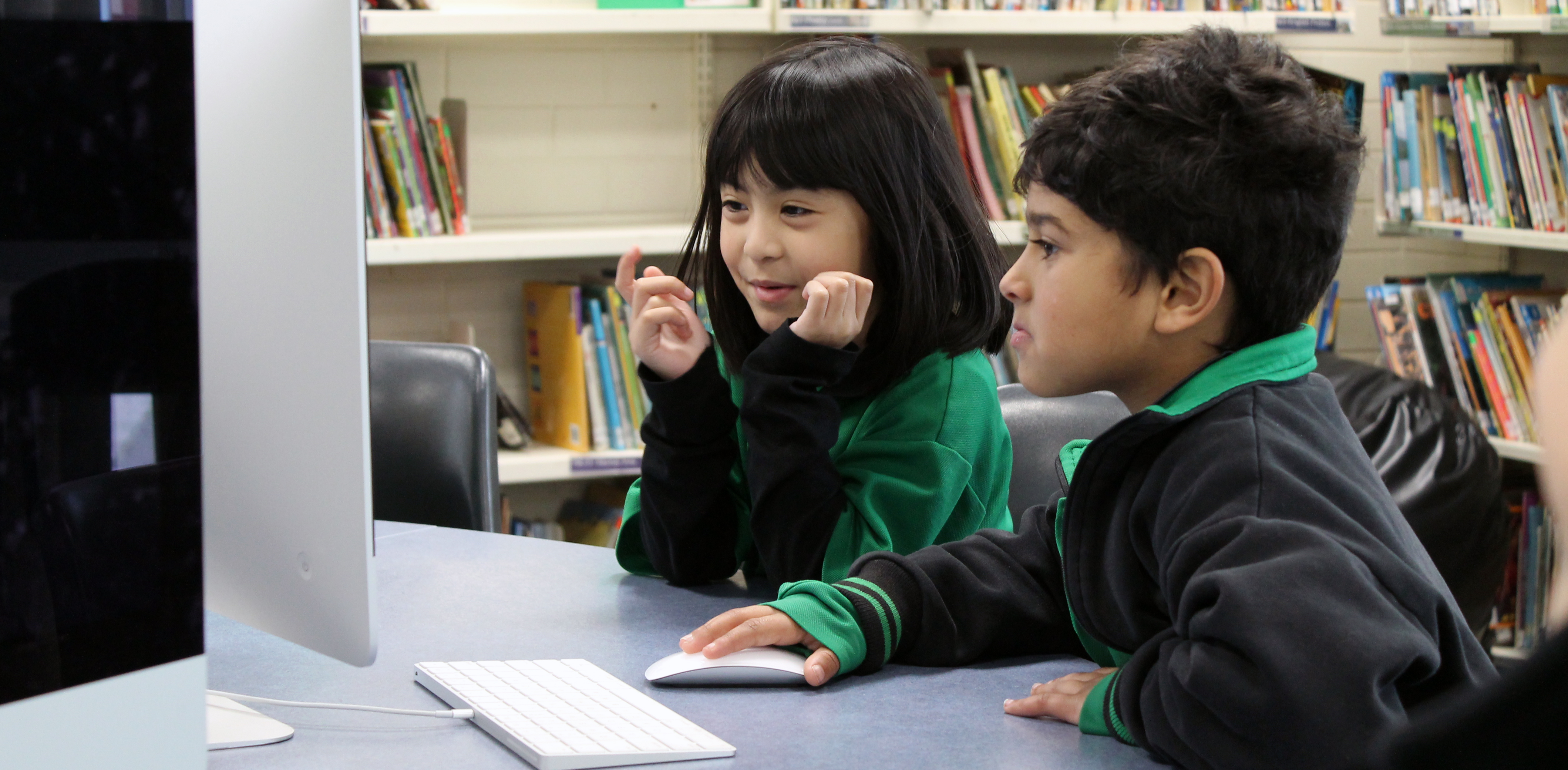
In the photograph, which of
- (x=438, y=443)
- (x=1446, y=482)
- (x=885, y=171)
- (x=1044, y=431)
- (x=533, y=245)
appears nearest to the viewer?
(x=885, y=171)

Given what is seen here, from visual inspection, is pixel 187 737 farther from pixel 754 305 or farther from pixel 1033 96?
pixel 1033 96

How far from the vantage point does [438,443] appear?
65.0 inches

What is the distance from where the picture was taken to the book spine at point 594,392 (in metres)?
2.54

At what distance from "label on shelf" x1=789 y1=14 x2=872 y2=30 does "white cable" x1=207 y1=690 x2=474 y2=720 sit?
185 centimetres

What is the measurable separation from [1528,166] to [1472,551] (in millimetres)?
739

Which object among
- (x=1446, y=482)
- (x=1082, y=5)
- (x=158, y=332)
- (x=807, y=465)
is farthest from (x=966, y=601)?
(x=1082, y=5)

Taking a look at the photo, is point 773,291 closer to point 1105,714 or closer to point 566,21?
point 1105,714

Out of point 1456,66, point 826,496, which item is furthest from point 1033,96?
point 826,496

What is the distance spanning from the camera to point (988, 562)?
3.40ft

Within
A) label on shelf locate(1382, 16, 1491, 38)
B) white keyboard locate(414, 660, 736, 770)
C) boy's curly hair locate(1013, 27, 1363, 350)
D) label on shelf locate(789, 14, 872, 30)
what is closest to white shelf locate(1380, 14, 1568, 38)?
label on shelf locate(1382, 16, 1491, 38)

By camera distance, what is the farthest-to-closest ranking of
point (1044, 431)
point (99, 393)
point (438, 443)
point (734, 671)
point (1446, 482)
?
point (1446, 482)
point (438, 443)
point (1044, 431)
point (734, 671)
point (99, 393)

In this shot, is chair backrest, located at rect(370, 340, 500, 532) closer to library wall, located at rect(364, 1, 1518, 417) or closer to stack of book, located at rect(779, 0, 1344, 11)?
library wall, located at rect(364, 1, 1518, 417)

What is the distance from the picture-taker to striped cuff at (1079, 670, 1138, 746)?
81 centimetres

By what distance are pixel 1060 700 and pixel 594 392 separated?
180 cm
